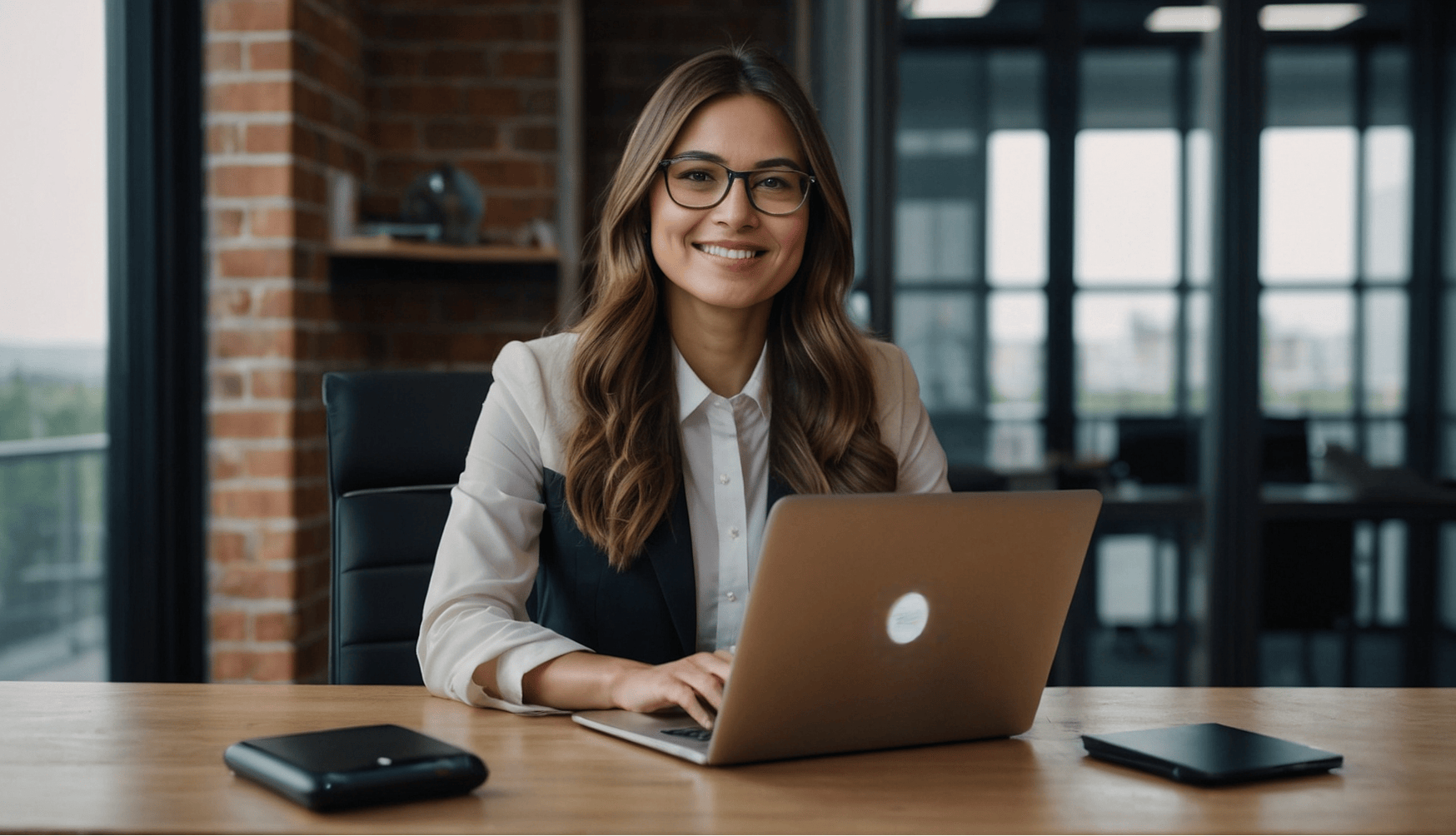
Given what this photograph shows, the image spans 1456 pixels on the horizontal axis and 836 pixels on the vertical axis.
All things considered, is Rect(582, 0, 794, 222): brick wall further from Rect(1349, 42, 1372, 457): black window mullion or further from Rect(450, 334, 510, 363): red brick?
Rect(1349, 42, 1372, 457): black window mullion

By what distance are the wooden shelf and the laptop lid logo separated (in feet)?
6.95

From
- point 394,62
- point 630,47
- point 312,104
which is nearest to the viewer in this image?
point 312,104

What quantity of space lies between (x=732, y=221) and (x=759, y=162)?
8cm

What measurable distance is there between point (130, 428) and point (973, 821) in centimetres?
220

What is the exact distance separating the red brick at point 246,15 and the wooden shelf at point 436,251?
0.49m

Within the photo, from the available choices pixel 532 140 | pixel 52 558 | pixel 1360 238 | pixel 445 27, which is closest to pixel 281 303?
pixel 52 558

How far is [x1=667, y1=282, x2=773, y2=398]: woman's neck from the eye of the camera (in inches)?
62.1

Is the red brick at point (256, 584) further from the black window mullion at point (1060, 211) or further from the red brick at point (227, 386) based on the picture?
the black window mullion at point (1060, 211)

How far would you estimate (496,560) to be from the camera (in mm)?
1347

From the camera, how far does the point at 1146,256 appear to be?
114 inches

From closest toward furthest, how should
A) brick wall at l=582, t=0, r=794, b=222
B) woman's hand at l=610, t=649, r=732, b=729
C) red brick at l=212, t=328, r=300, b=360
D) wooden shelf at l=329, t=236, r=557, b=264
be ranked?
1. woman's hand at l=610, t=649, r=732, b=729
2. red brick at l=212, t=328, r=300, b=360
3. wooden shelf at l=329, t=236, r=557, b=264
4. brick wall at l=582, t=0, r=794, b=222

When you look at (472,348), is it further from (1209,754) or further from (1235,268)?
(1209,754)

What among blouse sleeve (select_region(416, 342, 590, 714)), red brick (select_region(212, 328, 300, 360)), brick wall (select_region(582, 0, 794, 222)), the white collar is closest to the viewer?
blouse sleeve (select_region(416, 342, 590, 714))

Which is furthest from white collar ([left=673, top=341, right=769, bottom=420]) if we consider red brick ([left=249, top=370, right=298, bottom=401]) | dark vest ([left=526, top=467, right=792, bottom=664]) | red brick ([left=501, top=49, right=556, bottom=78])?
red brick ([left=501, top=49, right=556, bottom=78])
